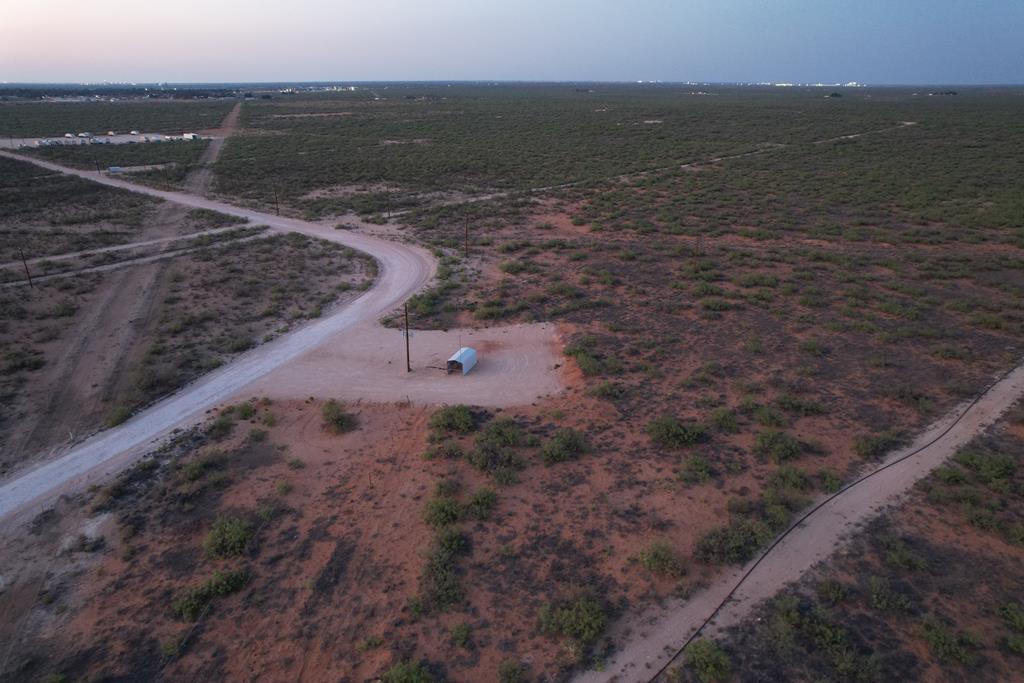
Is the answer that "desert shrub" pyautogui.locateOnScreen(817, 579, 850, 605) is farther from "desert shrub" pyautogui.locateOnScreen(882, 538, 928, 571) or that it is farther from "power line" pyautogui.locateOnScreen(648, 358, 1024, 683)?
"desert shrub" pyautogui.locateOnScreen(882, 538, 928, 571)

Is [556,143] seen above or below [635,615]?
above

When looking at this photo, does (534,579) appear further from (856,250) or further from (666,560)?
(856,250)

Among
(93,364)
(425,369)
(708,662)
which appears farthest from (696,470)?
(93,364)

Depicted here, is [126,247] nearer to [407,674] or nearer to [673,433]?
[673,433]

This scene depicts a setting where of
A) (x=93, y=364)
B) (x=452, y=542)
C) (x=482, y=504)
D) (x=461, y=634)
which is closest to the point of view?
(x=461, y=634)

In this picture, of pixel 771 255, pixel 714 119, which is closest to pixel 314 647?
pixel 771 255

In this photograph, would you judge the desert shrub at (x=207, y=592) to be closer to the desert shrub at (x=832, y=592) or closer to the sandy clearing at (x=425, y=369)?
the sandy clearing at (x=425, y=369)

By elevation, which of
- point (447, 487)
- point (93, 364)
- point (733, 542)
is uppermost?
point (93, 364)
